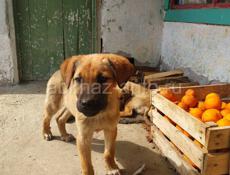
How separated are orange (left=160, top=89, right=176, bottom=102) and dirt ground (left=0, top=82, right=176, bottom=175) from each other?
28.0 inches

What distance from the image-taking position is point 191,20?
4754 mm

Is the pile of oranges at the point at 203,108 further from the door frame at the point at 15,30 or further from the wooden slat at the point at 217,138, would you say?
the door frame at the point at 15,30

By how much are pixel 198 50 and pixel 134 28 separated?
196 cm

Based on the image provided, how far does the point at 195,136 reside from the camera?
2508mm

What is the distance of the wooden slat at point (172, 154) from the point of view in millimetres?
2652

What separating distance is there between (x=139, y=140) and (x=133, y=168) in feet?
2.25

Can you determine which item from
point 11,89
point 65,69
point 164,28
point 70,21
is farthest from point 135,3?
point 65,69

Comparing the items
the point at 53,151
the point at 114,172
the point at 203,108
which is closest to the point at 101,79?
the point at 114,172

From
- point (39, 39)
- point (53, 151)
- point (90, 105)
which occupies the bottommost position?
point (53, 151)

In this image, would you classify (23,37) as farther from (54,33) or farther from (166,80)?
(166,80)

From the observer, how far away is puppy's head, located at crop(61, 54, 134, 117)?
7.42 feet

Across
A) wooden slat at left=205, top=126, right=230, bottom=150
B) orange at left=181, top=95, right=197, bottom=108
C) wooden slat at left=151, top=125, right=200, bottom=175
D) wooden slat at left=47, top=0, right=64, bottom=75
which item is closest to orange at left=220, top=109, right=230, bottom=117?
orange at left=181, top=95, right=197, bottom=108

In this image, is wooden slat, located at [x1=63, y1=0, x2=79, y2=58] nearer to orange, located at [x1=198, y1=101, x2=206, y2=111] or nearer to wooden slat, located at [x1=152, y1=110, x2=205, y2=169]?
wooden slat, located at [x1=152, y1=110, x2=205, y2=169]

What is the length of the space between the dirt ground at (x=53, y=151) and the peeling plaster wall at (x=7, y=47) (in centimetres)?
170
